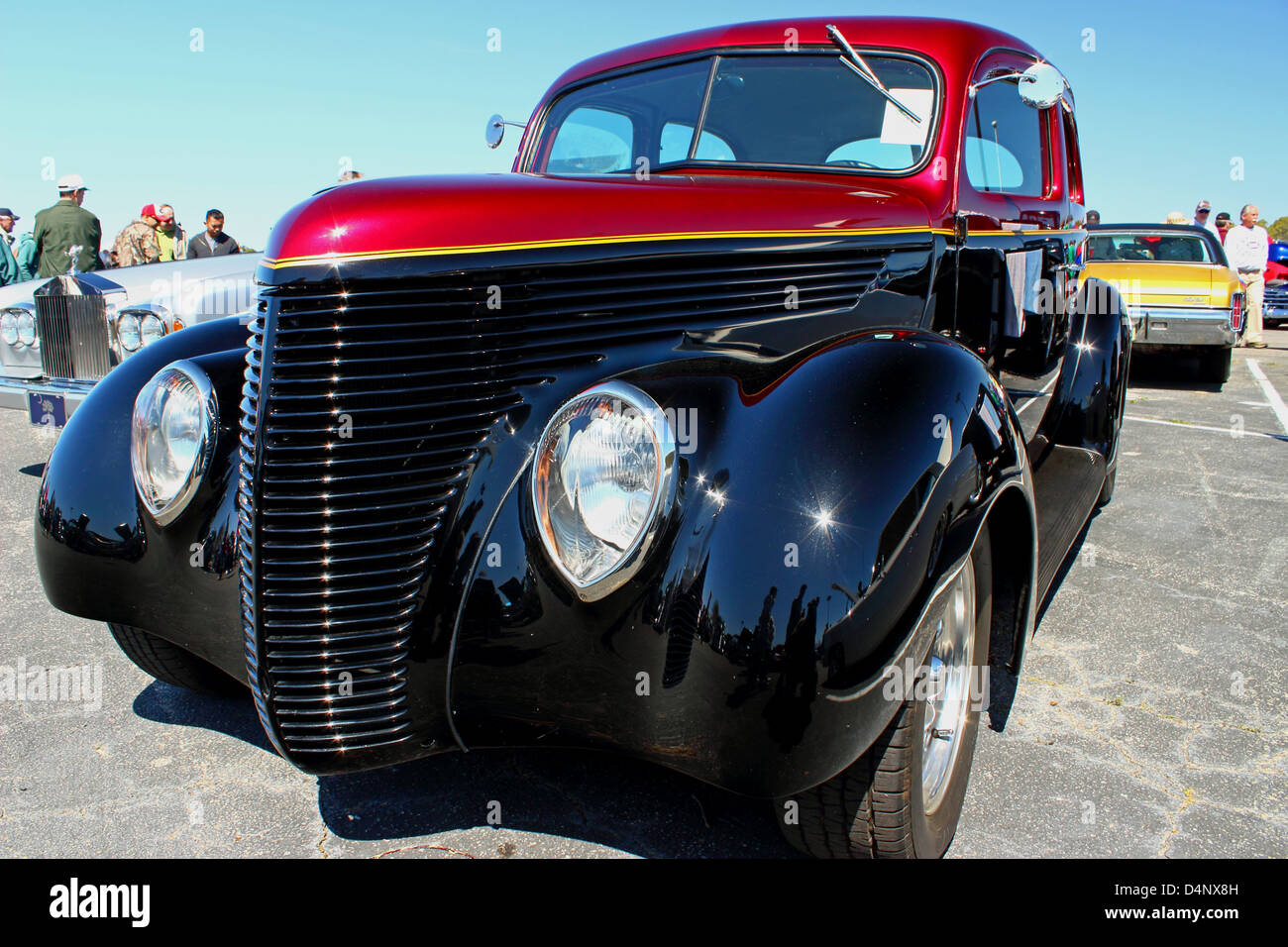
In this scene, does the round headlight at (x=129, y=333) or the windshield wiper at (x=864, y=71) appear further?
the round headlight at (x=129, y=333)

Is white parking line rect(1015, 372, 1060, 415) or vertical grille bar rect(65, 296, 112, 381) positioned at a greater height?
→ vertical grille bar rect(65, 296, 112, 381)

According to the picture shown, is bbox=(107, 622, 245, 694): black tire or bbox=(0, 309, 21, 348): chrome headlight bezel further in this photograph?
bbox=(0, 309, 21, 348): chrome headlight bezel

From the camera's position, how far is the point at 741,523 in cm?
161

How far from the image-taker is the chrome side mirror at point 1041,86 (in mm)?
2723

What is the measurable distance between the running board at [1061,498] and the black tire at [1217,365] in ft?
24.1

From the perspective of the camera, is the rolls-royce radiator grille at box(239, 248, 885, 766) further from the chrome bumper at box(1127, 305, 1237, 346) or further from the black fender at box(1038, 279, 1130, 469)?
the chrome bumper at box(1127, 305, 1237, 346)

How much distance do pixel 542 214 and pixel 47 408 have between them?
4452 mm

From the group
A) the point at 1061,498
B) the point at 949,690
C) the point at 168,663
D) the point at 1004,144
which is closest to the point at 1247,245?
the point at 1004,144

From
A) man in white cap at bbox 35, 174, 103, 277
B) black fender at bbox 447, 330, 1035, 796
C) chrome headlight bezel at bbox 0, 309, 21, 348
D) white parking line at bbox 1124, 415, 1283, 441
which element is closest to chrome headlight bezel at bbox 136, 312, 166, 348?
chrome headlight bezel at bbox 0, 309, 21, 348

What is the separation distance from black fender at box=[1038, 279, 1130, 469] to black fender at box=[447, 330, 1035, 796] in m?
2.15

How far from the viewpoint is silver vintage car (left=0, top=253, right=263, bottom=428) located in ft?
17.7

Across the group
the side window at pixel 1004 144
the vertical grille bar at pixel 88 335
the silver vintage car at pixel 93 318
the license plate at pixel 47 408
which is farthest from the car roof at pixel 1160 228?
the license plate at pixel 47 408

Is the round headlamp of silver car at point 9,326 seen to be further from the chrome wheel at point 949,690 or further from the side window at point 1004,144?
the chrome wheel at point 949,690
